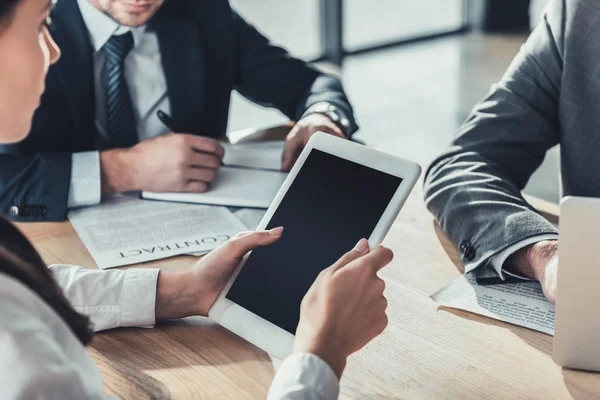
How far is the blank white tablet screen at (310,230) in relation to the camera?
40.8 inches

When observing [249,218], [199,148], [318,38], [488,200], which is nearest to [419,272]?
[488,200]

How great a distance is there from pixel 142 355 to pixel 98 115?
3.01ft

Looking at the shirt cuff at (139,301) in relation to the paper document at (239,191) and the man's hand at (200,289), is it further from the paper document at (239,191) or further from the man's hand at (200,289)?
the paper document at (239,191)

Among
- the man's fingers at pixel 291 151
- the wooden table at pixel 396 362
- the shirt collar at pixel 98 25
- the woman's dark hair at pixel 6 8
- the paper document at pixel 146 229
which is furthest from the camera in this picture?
the shirt collar at pixel 98 25

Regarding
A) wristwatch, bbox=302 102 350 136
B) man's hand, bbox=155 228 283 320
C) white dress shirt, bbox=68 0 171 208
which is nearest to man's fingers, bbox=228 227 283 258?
man's hand, bbox=155 228 283 320

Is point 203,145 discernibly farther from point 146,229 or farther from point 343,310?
point 343,310

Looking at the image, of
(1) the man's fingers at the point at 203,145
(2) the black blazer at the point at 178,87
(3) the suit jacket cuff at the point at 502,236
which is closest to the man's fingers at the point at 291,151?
(1) the man's fingers at the point at 203,145

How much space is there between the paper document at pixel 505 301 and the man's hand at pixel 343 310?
220mm

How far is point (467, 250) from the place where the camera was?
1258 mm

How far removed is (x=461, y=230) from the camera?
1.30m

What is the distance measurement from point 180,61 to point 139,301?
36.4 inches

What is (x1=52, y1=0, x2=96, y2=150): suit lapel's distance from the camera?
1.70 meters

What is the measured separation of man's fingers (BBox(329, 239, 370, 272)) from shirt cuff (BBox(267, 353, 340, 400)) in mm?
136

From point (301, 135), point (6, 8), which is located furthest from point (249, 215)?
point (6, 8)
